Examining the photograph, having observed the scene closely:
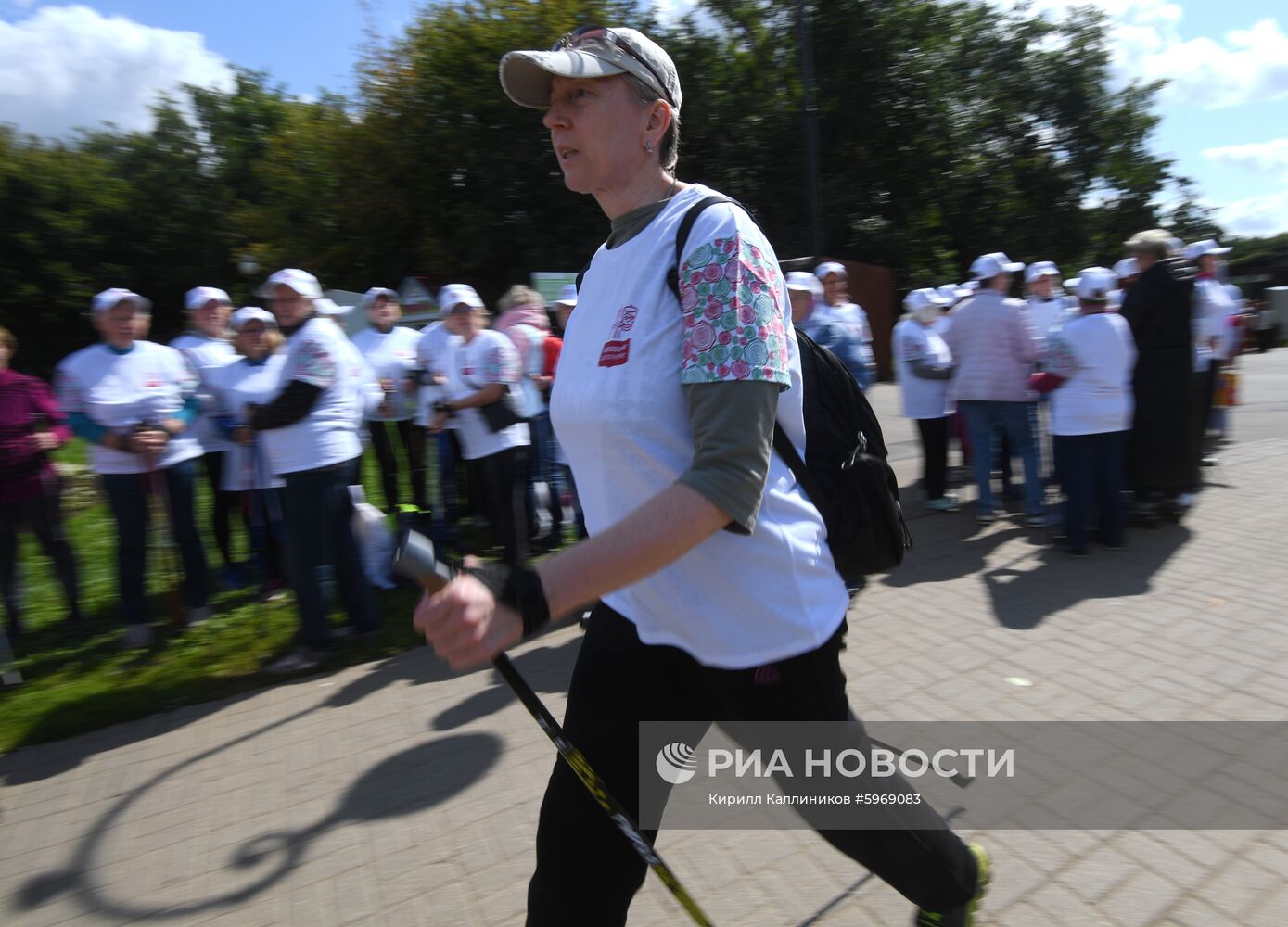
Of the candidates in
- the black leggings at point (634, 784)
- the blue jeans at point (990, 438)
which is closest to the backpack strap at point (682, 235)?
the black leggings at point (634, 784)

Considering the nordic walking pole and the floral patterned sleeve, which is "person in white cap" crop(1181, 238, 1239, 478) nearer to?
the nordic walking pole

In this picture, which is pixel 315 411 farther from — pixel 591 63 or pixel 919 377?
pixel 919 377

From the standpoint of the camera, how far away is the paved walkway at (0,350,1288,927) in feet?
8.87

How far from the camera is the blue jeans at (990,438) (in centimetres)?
685

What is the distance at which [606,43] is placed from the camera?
1.64 meters

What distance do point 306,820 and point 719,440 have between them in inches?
106

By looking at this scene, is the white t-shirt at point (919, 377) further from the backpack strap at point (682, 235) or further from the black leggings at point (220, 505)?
the backpack strap at point (682, 235)

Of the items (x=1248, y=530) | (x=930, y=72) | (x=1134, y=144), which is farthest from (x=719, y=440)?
(x=1134, y=144)

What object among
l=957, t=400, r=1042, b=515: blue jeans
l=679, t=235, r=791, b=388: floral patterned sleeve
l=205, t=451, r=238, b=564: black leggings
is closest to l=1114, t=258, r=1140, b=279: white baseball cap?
l=957, t=400, r=1042, b=515: blue jeans

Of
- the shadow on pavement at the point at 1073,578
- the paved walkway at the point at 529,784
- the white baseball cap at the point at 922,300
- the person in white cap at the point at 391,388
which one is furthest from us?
the person in white cap at the point at 391,388

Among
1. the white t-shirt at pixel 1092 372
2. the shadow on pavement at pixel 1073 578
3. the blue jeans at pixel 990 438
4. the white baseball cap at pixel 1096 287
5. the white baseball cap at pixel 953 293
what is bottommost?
the shadow on pavement at pixel 1073 578

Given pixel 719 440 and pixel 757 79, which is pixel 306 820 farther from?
pixel 757 79

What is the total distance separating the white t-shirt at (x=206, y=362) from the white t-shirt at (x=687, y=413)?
5.00 metres

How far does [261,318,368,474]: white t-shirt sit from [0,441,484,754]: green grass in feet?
3.67
